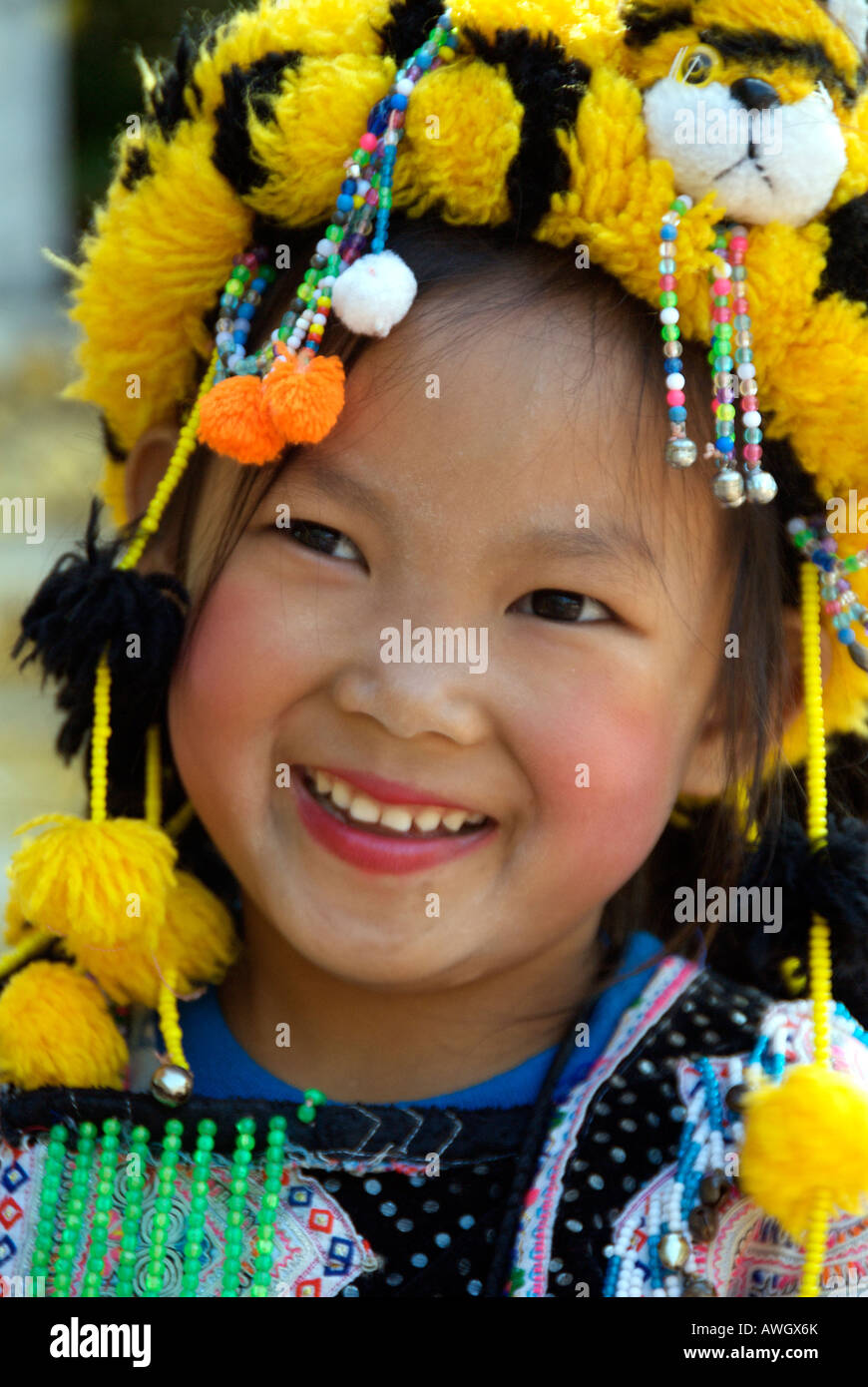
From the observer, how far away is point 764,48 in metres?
1.42

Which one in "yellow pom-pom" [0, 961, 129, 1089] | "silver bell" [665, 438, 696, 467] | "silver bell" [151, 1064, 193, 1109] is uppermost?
"silver bell" [665, 438, 696, 467]

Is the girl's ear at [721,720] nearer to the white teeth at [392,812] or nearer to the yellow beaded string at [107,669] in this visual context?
the white teeth at [392,812]

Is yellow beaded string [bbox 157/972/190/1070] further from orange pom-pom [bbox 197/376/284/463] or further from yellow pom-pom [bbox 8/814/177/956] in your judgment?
orange pom-pom [bbox 197/376/284/463]

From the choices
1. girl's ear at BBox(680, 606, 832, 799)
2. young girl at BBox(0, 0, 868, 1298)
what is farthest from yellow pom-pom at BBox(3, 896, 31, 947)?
girl's ear at BBox(680, 606, 832, 799)

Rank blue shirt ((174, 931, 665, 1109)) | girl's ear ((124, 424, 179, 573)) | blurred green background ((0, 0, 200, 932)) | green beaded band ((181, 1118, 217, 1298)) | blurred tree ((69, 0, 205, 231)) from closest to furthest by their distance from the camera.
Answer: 1. green beaded band ((181, 1118, 217, 1298))
2. blue shirt ((174, 931, 665, 1109))
3. girl's ear ((124, 424, 179, 573))
4. blurred green background ((0, 0, 200, 932))
5. blurred tree ((69, 0, 205, 231))

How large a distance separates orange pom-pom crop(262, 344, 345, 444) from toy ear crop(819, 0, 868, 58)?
58 cm

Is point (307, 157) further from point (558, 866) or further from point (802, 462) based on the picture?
point (558, 866)

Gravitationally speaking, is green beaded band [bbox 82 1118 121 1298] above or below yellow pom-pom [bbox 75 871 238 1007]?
below

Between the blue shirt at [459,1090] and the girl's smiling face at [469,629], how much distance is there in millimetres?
138

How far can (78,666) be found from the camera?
5.37 feet

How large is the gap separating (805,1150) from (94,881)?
0.75 m

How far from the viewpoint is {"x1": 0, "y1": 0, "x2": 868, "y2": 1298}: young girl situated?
142cm

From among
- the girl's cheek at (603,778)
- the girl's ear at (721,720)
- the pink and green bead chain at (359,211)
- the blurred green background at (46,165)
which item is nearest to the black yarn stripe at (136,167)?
the pink and green bead chain at (359,211)

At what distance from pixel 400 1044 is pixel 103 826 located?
1.29 ft
